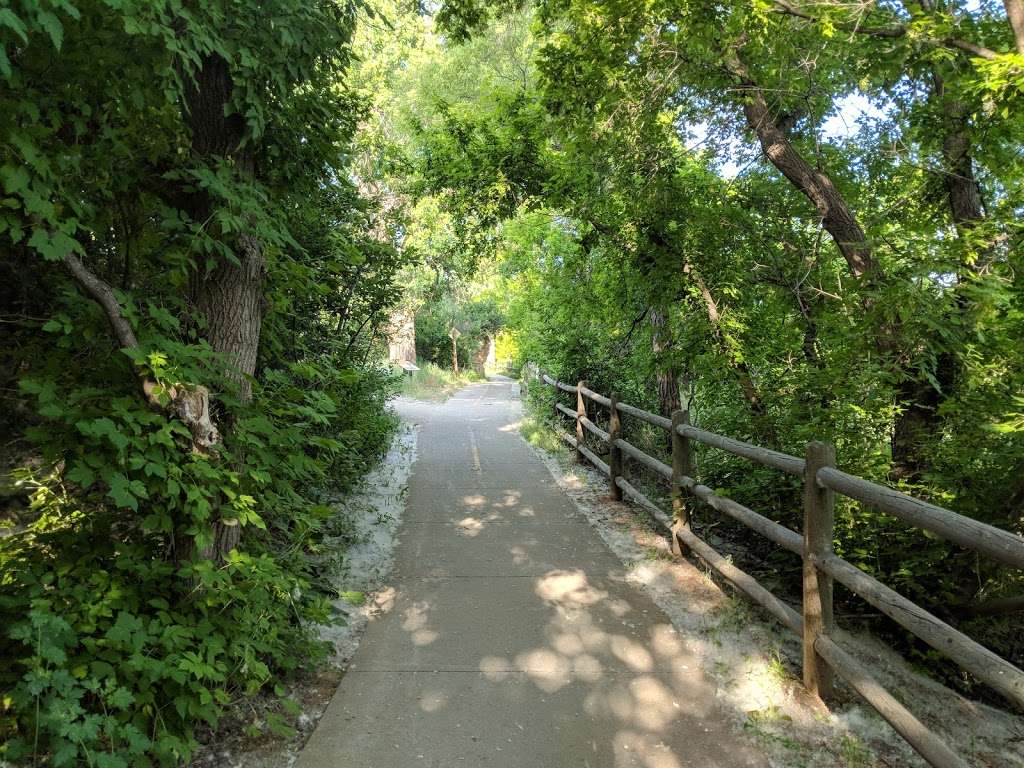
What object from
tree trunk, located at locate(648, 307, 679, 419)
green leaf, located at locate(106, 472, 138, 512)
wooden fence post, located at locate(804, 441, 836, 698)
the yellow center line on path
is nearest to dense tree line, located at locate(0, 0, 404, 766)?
green leaf, located at locate(106, 472, 138, 512)

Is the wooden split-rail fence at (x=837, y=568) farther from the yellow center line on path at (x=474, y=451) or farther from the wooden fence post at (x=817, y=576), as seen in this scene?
the yellow center line on path at (x=474, y=451)

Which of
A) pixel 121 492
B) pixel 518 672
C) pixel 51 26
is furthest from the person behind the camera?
pixel 518 672

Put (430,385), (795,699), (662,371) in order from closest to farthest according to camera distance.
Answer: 1. (795,699)
2. (662,371)
3. (430,385)

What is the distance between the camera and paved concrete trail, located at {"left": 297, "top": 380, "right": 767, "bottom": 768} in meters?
3.05

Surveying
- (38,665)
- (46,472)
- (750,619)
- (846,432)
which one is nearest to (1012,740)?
(750,619)

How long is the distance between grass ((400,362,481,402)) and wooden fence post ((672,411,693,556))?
14.4 metres

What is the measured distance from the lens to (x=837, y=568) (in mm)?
3240

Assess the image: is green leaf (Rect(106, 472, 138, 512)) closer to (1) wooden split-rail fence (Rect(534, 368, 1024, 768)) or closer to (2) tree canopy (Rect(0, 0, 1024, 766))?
(2) tree canopy (Rect(0, 0, 1024, 766))

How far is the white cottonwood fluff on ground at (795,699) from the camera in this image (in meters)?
3.03

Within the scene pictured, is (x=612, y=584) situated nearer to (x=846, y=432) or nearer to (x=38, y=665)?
(x=846, y=432)

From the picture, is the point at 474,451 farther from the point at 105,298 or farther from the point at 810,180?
the point at 105,298

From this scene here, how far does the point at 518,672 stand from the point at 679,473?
2456 mm

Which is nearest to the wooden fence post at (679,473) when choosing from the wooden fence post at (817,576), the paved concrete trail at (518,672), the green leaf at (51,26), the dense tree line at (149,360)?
the paved concrete trail at (518,672)

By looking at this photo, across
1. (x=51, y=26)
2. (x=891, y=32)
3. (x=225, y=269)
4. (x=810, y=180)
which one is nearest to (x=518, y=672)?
(x=225, y=269)
